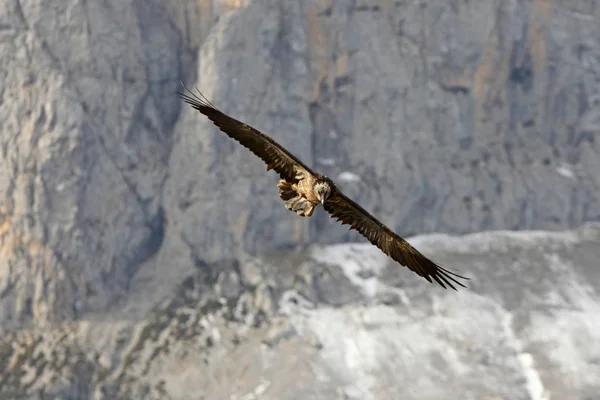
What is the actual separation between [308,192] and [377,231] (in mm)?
2386

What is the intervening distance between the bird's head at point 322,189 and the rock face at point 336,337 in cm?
6822

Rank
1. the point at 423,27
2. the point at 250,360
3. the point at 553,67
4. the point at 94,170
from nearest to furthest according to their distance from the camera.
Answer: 1. the point at 250,360
2. the point at 94,170
3. the point at 423,27
4. the point at 553,67

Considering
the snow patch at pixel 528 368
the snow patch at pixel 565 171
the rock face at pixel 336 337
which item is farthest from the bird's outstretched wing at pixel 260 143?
the snow patch at pixel 565 171

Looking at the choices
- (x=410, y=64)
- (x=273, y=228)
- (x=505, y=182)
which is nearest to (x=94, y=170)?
(x=273, y=228)

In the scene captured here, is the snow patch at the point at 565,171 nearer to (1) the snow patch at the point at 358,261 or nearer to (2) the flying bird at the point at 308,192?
(1) the snow patch at the point at 358,261

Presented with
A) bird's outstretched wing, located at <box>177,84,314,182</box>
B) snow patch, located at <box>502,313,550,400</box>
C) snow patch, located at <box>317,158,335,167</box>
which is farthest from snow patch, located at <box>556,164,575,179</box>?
bird's outstretched wing, located at <box>177,84,314,182</box>

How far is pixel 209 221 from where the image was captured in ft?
359

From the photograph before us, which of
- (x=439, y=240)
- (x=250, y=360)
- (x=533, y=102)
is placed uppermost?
(x=533, y=102)

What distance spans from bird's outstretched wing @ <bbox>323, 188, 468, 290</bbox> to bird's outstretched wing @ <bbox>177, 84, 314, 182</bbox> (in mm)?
1190

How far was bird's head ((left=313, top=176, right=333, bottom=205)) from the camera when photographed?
2256 centimetres

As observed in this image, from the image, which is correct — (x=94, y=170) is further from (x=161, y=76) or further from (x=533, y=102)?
(x=533, y=102)

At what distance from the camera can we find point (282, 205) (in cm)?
10762

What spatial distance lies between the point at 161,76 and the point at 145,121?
6083mm

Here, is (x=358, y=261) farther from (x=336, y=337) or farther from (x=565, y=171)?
(x=565, y=171)
